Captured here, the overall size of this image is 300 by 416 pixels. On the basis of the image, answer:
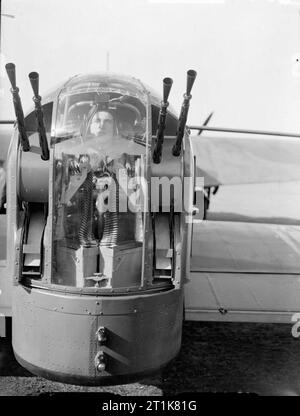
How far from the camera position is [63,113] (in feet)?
13.4

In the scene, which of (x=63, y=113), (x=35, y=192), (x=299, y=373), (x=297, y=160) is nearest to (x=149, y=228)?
(x=35, y=192)

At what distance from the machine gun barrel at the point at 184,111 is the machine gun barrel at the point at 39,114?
3.39 feet

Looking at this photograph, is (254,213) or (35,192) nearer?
(35,192)

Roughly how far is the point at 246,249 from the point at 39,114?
4105mm

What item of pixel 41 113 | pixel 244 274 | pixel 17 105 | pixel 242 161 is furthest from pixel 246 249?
pixel 242 161

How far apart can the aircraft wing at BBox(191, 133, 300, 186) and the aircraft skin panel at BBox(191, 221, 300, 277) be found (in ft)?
10.5

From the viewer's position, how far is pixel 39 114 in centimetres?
345

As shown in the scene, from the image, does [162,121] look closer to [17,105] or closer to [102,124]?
[102,124]

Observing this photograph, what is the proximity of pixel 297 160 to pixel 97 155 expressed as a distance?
8820 millimetres

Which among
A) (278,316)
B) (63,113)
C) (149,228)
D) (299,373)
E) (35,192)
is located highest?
(63,113)

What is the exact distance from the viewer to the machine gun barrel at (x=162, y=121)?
3.29 m

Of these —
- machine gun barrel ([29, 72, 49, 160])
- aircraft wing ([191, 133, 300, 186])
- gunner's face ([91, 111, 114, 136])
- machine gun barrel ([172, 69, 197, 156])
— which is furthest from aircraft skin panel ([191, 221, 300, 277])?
aircraft wing ([191, 133, 300, 186])

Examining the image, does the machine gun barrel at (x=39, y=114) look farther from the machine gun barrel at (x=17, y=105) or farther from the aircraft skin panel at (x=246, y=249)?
the aircraft skin panel at (x=246, y=249)

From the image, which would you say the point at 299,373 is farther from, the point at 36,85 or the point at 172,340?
the point at 36,85
